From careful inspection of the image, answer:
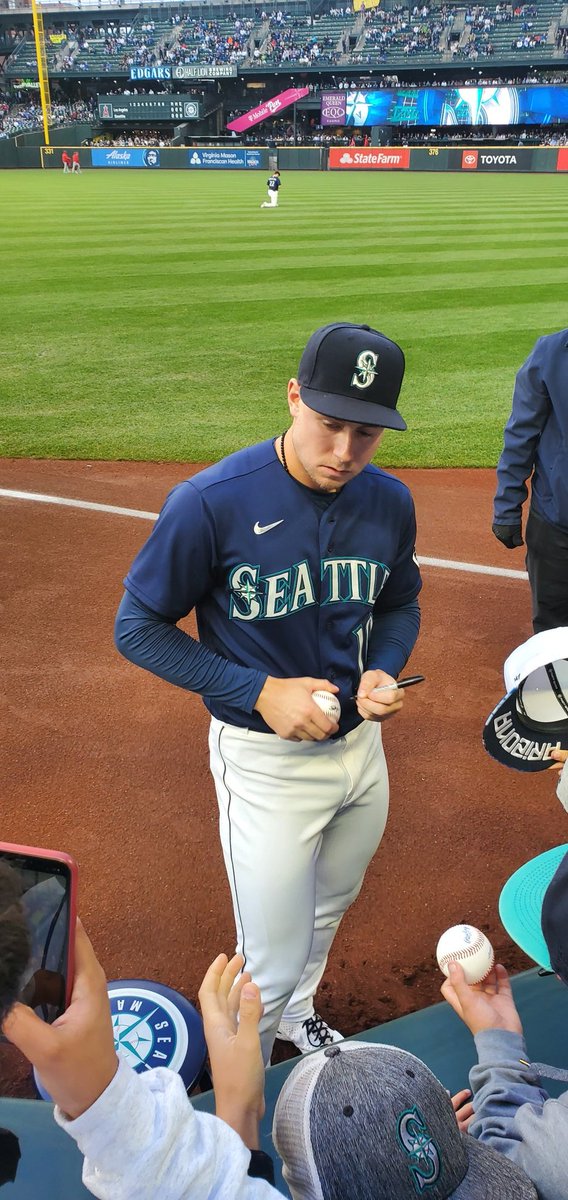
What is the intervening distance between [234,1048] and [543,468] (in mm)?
2918

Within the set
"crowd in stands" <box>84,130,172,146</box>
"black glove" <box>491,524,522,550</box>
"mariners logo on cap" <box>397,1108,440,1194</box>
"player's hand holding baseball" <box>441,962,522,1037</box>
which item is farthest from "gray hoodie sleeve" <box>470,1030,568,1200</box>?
"crowd in stands" <box>84,130,172,146</box>

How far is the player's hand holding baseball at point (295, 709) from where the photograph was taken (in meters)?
2.06

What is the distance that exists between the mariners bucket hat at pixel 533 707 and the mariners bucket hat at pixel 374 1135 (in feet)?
3.04

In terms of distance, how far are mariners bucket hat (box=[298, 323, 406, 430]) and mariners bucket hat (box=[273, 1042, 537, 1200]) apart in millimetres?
1372

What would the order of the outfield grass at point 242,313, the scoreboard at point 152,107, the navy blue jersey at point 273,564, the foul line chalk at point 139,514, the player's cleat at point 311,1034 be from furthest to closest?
1. the scoreboard at point 152,107
2. the outfield grass at point 242,313
3. the foul line chalk at point 139,514
4. the player's cleat at point 311,1034
5. the navy blue jersey at point 273,564

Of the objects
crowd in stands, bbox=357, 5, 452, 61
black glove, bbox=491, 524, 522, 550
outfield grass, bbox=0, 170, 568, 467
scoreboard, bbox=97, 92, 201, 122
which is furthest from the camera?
scoreboard, bbox=97, 92, 201, 122

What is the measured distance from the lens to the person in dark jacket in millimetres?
3645

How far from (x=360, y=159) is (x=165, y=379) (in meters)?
38.8

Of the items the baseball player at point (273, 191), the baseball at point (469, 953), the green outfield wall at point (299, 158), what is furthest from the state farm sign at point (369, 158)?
the baseball at point (469, 953)

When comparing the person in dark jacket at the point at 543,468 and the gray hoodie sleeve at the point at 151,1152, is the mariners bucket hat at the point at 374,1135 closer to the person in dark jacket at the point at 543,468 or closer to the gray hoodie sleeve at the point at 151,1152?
the gray hoodie sleeve at the point at 151,1152

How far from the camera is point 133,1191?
1.34 meters

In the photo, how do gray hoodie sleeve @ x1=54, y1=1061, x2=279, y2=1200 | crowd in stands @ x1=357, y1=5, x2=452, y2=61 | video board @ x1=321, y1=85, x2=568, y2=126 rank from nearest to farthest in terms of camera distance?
gray hoodie sleeve @ x1=54, y1=1061, x2=279, y2=1200 < video board @ x1=321, y1=85, x2=568, y2=126 < crowd in stands @ x1=357, y1=5, x2=452, y2=61

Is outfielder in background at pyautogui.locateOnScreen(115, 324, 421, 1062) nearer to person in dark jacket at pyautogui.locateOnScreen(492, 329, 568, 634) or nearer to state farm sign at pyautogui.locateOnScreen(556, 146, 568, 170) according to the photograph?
person in dark jacket at pyautogui.locateOnScreen(492, 329, 568, 634)

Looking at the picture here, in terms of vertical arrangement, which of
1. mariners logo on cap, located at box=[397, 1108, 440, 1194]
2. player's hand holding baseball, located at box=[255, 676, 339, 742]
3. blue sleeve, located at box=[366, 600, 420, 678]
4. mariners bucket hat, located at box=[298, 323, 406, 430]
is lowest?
mariners logo on cap, located at box=[397, 1108, 440, 1194]
